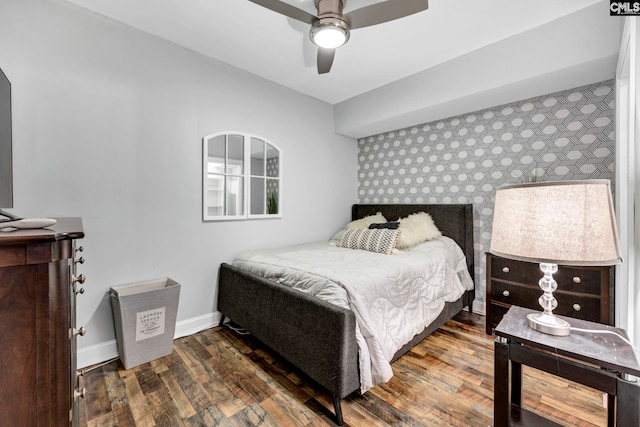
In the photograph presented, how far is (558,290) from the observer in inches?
86.7

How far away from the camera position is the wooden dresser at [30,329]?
641 mm

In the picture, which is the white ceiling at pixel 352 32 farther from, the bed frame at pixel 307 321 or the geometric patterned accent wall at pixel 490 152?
the bed frame at pixel 307 321

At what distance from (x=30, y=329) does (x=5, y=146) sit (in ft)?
3.01

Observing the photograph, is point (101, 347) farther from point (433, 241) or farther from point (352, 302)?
point (433, 241)

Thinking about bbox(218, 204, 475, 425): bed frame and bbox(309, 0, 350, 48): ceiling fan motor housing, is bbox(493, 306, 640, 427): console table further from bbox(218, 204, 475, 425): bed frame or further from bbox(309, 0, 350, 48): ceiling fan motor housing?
bbox(309, 0, 350, 48): ceiling fan motor housing

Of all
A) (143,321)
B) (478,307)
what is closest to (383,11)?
(143,321)

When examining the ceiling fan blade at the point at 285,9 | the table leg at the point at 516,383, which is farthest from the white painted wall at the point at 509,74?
the table leg at the point at 516,383

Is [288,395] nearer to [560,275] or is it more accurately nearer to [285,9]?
[560,275]

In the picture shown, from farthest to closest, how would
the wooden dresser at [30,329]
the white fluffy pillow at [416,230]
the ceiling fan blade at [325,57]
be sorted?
1. the white fluffy pillow at [416,230]
2. the ceiling fan blade at [325,57]
3. the wooden dresser at [30,329]

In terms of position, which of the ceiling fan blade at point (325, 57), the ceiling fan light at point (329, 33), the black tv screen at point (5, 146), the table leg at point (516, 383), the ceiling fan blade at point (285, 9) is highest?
the ceiling fan blade at point (285, 9)

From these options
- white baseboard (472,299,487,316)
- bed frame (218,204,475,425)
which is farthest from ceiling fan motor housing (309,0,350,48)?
white baseboard (472,299,487,316)

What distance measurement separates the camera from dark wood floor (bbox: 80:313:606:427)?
1530mm

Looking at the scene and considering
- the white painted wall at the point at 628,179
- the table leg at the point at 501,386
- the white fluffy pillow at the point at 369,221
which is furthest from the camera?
the white fluffy pillow at the point at 369,221

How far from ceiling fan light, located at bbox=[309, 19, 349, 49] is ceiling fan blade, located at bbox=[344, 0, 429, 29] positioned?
0.07m
